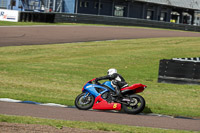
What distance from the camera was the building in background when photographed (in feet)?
180

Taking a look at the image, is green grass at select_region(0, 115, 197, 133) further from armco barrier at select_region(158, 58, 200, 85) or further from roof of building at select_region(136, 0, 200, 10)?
roof of building at select_region(136, 0, 200, 10)

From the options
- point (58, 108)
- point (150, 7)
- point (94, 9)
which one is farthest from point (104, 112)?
point (150, 7)

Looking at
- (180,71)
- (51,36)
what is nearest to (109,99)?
(180,71)

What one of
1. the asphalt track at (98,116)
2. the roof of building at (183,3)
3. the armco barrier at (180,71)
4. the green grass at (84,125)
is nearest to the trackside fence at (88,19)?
the roof of building at (183,3)

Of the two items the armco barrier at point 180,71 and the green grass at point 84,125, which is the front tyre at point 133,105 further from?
the armco barrier at point 180,71

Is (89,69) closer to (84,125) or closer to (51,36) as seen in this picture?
(84,125)

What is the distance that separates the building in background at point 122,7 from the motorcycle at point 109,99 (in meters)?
43.5

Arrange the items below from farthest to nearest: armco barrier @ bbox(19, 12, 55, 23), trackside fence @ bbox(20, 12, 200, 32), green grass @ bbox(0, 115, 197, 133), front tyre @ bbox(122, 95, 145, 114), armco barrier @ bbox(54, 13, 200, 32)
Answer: armco barrier @ bbox(54, 13, 200, 32) → trackside fence @ bbox(20, 12, 200, 32) → armco barrier @ bbox(19, 12, 55, 23) → front tyre @ bbox(122, 95, 145, 114) → green grass @ bbox(0, 115, 197, 133)

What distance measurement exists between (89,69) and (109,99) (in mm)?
8188

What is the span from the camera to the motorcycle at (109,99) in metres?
10.3

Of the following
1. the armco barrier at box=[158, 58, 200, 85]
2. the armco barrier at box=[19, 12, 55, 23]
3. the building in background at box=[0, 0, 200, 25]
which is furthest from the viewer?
the building in background at box=[0, 0, 200, 25]

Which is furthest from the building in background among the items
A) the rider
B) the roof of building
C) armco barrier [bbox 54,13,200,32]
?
the rider

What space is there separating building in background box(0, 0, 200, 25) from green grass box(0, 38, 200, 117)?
25.1m

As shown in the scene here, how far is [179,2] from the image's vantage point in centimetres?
6406
